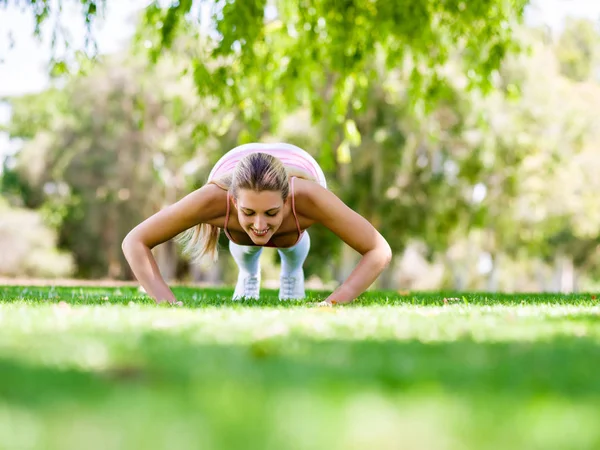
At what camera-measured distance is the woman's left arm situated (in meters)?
5.77

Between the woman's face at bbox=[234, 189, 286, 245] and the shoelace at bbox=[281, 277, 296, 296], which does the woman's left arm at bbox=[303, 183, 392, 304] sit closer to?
the woman's face at bbox=[234, 189, 286, 245]

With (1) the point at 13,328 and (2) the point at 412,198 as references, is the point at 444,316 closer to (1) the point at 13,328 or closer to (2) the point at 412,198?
(1) the point at 13,328

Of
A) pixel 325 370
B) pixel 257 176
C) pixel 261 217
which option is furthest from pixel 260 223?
pixel 325 370

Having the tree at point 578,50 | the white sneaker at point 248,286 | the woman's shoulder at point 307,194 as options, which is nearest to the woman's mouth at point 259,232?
the woman's shoulder at point 307,194

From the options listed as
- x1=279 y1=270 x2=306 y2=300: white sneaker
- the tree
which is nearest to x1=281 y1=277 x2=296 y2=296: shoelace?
x1=279 y1=270 x2=306 y2=300: white sneaker

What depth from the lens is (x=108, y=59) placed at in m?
29.3

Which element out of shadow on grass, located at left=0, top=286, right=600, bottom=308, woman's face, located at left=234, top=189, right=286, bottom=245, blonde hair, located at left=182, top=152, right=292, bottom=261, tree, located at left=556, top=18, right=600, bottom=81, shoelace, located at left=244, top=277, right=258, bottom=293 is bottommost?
shadow on grass, located at left=0, top=286, right=600, bottom=308

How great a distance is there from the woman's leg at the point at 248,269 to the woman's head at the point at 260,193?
1.50 metres

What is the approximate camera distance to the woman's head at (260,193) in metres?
5.51

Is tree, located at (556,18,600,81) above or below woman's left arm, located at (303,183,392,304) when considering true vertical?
above

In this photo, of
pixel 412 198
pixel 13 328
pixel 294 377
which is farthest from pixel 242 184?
pixel 412 198

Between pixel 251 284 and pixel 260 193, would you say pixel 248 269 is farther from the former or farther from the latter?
pixel 260 193

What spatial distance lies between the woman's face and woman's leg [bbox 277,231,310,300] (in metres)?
1.53

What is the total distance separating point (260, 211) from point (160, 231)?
860 mm
